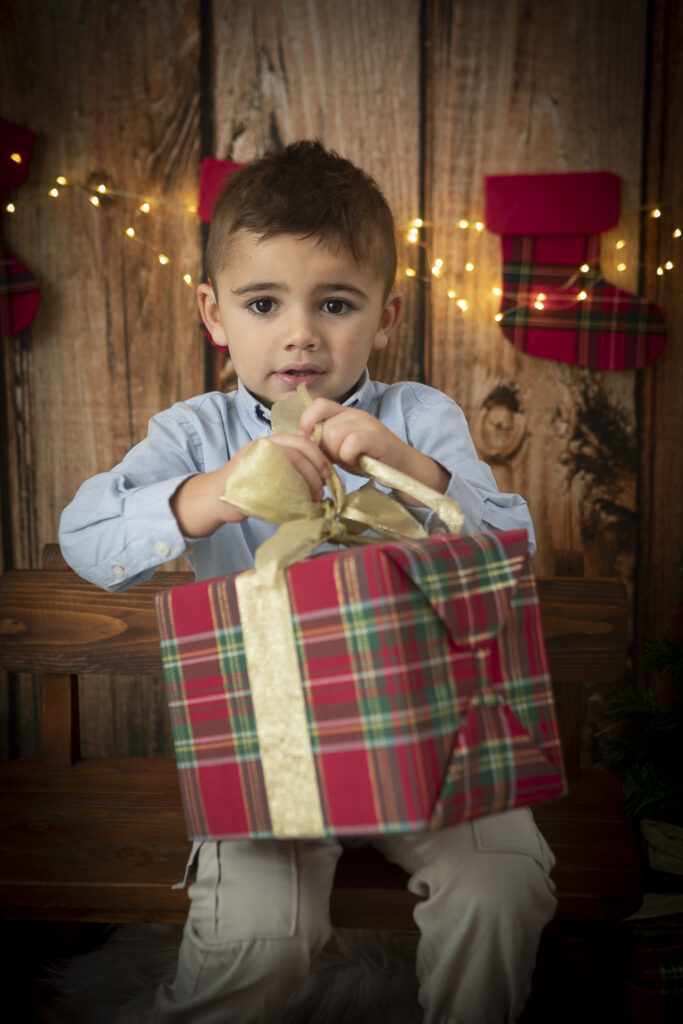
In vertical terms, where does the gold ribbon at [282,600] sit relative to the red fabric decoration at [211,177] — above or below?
below

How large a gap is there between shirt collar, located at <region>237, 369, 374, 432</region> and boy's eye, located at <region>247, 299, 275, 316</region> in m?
0.12

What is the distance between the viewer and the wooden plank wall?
1.53m

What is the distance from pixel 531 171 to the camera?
154cm

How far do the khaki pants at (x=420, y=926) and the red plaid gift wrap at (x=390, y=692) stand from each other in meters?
0.16

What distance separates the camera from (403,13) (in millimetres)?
1523

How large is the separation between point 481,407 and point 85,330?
816 mm

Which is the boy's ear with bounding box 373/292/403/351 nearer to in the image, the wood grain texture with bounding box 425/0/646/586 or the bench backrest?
the wood grain texture with bounding box 425/0/646/586

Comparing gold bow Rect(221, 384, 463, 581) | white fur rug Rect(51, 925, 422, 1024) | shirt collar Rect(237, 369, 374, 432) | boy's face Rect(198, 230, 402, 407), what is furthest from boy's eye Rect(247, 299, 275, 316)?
white fur rug Rect(51, 925, 422, 1024)

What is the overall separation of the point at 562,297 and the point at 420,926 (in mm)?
1129

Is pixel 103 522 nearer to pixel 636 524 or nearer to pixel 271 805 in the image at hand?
pixel 271 805

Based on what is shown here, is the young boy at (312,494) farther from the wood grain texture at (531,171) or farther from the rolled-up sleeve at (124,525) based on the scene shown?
the wood grain texture at (531,171)

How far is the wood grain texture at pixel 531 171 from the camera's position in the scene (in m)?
1.52

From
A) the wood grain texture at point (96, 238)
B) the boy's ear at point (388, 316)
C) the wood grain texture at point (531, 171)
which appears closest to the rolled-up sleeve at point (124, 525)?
the boy's ear at point (388, 316)

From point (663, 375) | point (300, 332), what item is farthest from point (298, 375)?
point (663, 375)
